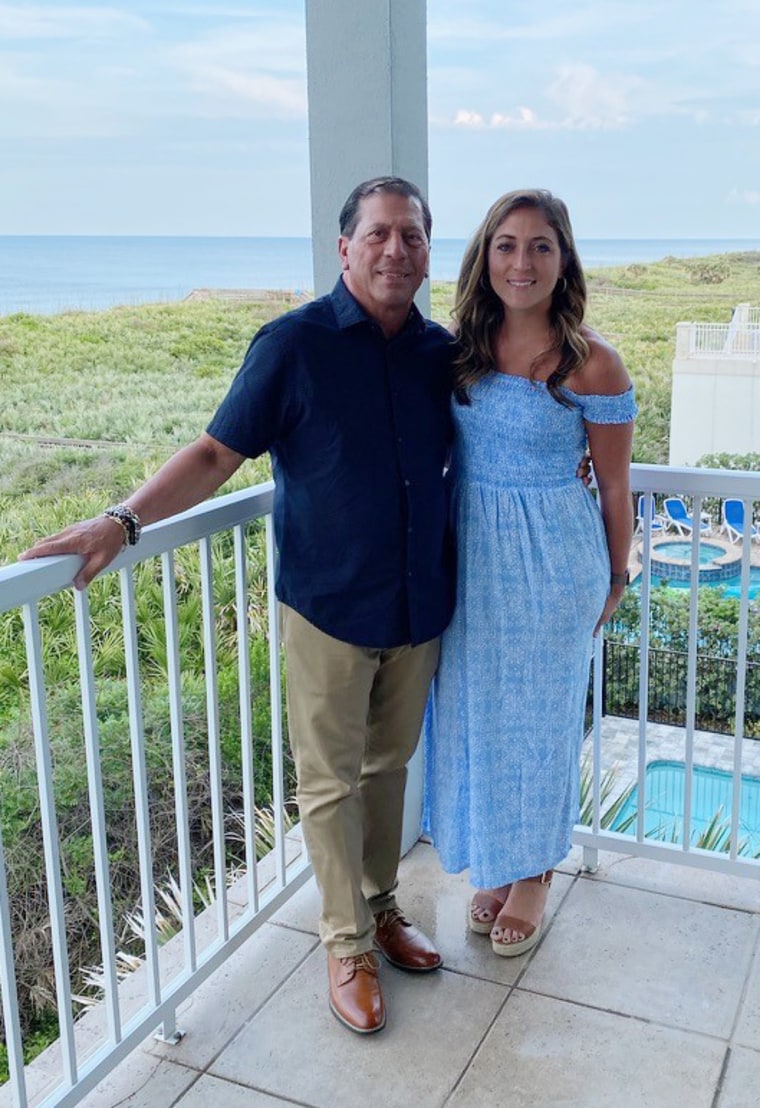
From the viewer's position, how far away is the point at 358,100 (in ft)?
7.46

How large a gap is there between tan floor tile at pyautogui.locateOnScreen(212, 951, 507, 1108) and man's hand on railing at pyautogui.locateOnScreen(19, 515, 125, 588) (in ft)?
3.32

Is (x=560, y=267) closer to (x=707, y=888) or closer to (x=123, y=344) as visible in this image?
(x=707, y=888)

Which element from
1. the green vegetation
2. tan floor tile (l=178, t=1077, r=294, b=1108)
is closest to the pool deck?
tan floor tile (l=178, t=1077, r=294, b=1108)

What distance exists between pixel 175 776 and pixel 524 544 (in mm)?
802

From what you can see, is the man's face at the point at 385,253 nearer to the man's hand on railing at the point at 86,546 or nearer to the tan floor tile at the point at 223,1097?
the man's hand on railing at the point at 86,546

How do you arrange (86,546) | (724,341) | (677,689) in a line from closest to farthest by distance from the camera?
(86,546)
(677,689)
(724,341)

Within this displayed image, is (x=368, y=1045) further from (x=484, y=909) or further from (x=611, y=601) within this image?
(x=611, y=601)

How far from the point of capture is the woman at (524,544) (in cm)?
203

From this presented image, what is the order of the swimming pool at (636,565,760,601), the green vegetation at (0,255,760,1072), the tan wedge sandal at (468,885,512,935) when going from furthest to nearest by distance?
the green vegetation at (0,255,760,1072) < the swimming pool at (636,565,760,601) < the tan wedge sandal at (468,885,512,935)

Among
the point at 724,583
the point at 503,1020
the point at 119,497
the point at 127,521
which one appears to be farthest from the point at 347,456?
the point at 119,497

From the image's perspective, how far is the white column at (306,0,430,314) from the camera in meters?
2.23

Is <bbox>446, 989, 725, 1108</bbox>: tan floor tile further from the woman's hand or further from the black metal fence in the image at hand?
the black metal fence

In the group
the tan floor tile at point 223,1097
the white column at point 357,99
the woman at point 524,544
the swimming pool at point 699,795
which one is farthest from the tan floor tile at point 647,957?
Result: the swimming pool at point 699,795

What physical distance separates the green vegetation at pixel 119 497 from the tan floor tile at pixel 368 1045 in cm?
186
